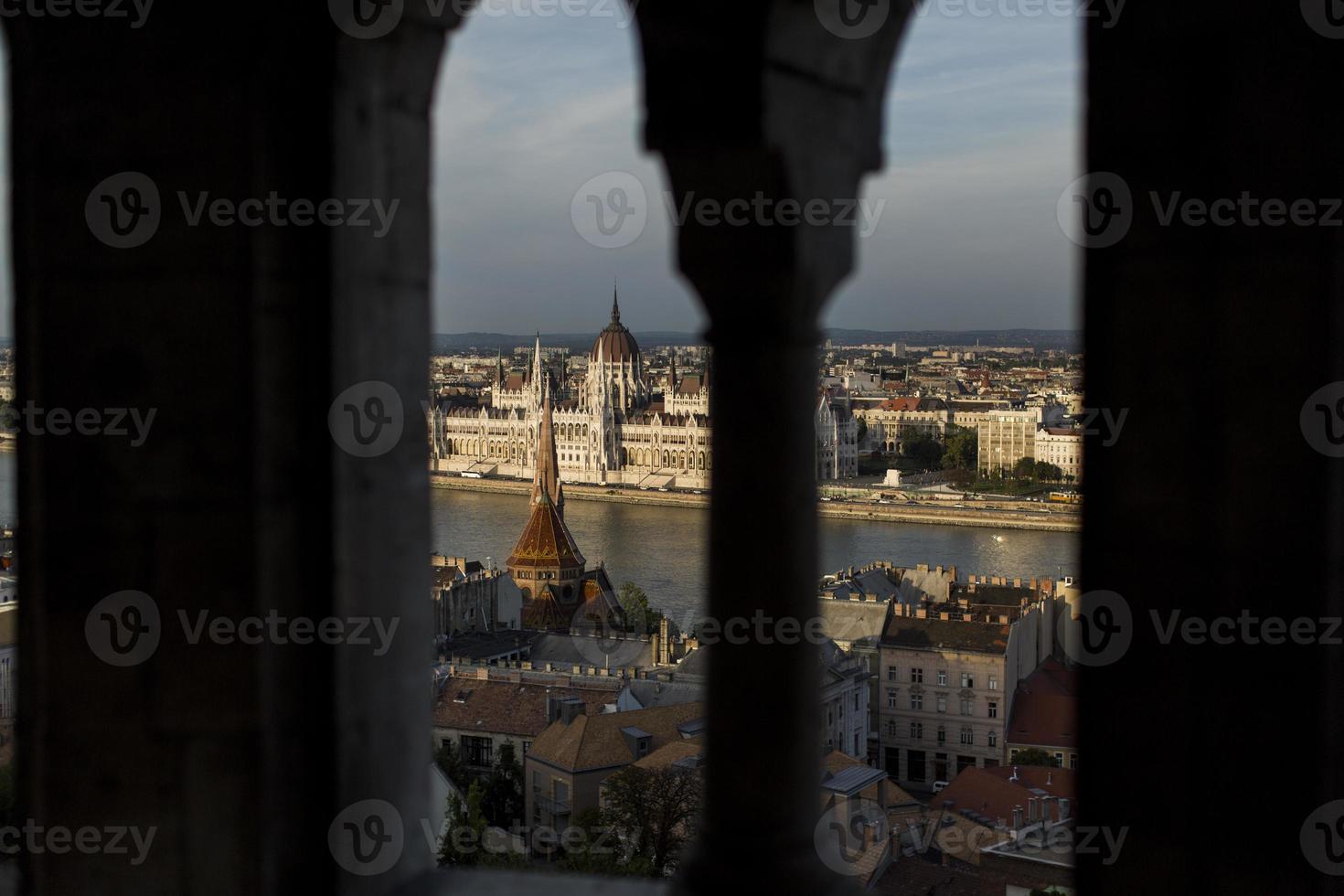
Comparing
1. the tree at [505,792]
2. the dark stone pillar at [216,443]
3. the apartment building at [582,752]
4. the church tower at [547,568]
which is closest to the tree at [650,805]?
the apartment building at [582,752]

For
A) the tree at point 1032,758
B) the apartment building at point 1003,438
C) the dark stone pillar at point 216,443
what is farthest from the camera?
the apartment building at point 1003,438

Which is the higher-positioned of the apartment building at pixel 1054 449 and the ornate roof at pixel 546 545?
the apartment building at pixel 1054 449

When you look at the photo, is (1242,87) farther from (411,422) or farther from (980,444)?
(980,444)

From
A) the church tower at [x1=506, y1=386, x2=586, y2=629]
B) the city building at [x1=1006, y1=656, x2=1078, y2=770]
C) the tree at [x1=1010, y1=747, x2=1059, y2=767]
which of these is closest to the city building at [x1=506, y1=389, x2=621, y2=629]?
the church tower at [x1=506, y1=386, x2=586, y2=629]

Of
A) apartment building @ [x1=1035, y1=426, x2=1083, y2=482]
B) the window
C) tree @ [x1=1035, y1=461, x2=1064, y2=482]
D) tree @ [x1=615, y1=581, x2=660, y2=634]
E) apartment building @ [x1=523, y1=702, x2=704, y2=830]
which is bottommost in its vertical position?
tree @ [x1=615, y1=581, x2=660, y2=634]

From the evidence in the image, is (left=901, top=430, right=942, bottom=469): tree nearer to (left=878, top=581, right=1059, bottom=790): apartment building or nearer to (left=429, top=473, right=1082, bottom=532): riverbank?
(left=429, top=473, right=1082, bottom=532): riverbank

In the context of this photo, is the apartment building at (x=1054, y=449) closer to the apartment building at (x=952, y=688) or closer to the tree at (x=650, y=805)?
the apartment building at (x=952, y=688)
